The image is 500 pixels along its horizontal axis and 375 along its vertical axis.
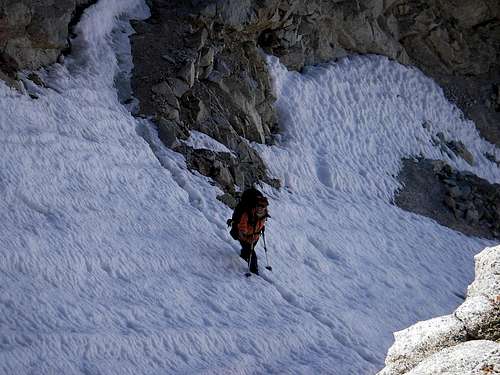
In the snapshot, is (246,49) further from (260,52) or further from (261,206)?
(261,206)

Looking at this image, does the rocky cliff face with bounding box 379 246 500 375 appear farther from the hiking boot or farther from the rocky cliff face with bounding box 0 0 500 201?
the rocky cliff face with bounding box 0 0 500 201

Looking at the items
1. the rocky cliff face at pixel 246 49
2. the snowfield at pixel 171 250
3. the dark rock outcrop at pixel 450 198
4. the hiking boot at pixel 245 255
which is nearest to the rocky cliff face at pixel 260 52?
the rocky cliff face at pixel 246 49

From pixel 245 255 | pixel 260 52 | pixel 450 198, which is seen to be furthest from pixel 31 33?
pixel 450 198

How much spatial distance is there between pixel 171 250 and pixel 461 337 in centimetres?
719

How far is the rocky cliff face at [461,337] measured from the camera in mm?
5441

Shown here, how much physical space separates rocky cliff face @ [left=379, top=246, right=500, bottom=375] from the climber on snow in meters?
5.74

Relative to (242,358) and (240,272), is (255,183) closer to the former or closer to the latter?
(240,272)

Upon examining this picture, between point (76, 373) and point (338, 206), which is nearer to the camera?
point (76, 373)

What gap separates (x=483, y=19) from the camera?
33.1m

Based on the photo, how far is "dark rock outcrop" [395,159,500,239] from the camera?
23156 mm

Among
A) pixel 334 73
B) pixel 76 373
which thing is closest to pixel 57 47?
pixel 76 373

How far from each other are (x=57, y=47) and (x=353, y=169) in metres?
10.6

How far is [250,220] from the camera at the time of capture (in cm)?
1289

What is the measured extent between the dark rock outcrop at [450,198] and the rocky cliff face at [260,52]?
531cm
